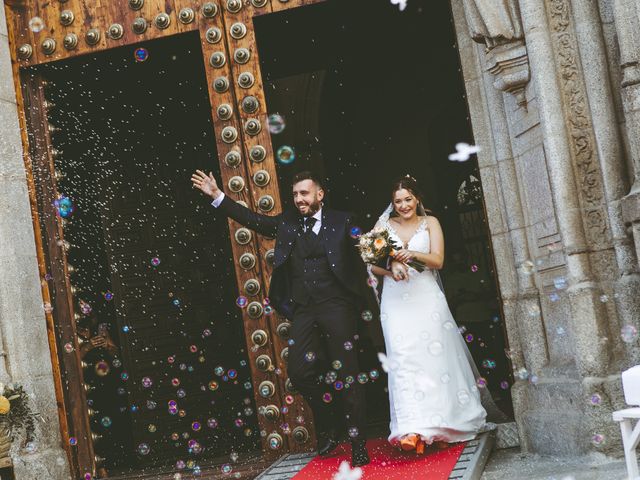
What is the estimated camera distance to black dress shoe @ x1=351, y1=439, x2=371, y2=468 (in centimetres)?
618

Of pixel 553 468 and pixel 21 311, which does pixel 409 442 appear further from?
pixel 21 311

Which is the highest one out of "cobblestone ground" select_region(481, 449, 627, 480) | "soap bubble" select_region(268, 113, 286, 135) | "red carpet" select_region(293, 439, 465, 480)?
"soap bubble" select_region(268, 113, 286, 135)

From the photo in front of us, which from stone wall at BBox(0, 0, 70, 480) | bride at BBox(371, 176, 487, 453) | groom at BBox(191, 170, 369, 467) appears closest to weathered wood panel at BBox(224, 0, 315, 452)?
groom at BBox(191, 170, 369, 467)

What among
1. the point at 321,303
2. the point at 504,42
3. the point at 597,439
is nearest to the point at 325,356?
the point at 321,303

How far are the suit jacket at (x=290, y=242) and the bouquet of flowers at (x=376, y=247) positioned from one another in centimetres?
22

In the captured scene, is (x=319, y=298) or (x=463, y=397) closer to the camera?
(x=319, y=298)

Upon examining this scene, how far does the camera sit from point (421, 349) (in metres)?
6.67

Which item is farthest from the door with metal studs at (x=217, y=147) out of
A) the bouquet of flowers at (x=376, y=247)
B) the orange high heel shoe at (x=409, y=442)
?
the bouquet of flowers at (x=376, y=247)

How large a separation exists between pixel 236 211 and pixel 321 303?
97 cm

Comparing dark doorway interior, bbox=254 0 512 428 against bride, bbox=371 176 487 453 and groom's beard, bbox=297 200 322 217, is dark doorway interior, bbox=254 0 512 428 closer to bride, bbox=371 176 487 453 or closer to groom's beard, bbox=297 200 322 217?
bride, bbox=371 176 487 453

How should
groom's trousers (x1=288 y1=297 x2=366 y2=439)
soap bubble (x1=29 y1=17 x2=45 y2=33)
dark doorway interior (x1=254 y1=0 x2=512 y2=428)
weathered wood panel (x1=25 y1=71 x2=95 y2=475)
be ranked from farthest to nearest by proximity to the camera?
dark doorway interior (x1=254 y1=0 x2=512 y2=428) → soap bubble (x1=29 y1=17 x2=45 y2=33) → weathered wood panel (x1=25 y1=71 x2=95 y2=475) → groom's trousers (x1=288 y1=297 x2=366 y2=439)

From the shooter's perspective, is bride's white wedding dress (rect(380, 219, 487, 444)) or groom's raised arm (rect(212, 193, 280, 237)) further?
groom's raised arm (rect(212, 193, 280, 237))

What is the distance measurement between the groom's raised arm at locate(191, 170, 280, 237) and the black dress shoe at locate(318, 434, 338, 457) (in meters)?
1.55

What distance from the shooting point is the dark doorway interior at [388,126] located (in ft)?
34.0
